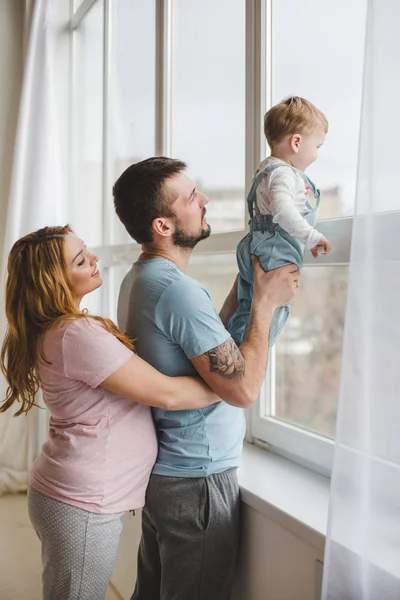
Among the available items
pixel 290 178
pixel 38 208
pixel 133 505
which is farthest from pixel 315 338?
pixel 38 208

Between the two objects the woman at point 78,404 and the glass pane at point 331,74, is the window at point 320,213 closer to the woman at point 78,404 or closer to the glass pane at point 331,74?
the glass pane at point 331,74

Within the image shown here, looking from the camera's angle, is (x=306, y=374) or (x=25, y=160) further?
(x=25, y=160)

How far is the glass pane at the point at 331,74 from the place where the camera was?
1.42 metres

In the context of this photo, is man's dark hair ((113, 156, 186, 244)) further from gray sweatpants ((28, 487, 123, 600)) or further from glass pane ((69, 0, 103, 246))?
glass pane ((69, 0, 103, 246))

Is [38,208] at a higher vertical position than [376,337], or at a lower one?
higher

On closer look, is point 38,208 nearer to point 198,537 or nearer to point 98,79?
point 98,79

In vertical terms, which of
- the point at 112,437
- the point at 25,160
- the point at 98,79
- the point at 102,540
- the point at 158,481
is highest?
the point at 98,79

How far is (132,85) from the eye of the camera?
2803mm

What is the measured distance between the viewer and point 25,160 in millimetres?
3281

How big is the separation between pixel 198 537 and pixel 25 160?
2438 millimetres

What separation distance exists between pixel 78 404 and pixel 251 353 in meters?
0.42

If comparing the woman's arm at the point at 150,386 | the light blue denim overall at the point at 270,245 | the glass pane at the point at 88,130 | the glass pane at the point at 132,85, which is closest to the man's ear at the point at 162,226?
the light blue denim overall at the point at 270,245

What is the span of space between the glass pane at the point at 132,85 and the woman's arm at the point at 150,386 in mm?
1466

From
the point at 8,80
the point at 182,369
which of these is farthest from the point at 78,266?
the point at 8,80
